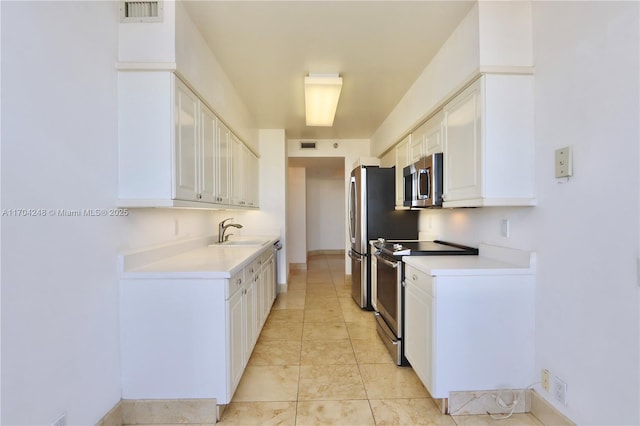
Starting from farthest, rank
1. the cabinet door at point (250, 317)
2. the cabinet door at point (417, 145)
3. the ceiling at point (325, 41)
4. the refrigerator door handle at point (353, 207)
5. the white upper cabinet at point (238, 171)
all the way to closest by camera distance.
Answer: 1. the refrigerator door handle at point (353, 207)
2. the white upper cabinet at point (238, 171)
3. the cabinet door at point (417, 145)
4. the cabinet door at point (250, 317)
5. the ceiling at point (325, 41)

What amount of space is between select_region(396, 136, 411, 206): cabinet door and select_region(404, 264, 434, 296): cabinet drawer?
49.2 inches

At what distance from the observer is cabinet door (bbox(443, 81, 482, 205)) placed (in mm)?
1925

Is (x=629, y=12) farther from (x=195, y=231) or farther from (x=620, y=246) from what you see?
(x=195, y=231)

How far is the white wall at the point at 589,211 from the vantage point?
129 centimetres

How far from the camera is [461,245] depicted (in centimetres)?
269

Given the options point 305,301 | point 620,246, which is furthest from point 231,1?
point 305,301

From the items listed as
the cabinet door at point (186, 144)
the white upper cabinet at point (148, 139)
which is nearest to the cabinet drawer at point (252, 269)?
the cabinet door at point (186, 144)

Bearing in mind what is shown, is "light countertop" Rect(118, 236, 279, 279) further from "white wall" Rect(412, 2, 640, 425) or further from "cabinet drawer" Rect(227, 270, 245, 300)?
"white wall" Rect(412, 2, 640, 425)

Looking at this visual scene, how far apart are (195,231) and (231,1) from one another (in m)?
2.03

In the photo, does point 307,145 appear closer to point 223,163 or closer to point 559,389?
point 223,163

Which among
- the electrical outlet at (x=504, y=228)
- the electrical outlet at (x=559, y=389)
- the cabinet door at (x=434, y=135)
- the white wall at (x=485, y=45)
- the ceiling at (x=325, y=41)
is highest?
the ceiling at (x=325, y=41)

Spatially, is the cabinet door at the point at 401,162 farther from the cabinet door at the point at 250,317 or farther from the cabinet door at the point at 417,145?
the cabinet door at the point at 250,317

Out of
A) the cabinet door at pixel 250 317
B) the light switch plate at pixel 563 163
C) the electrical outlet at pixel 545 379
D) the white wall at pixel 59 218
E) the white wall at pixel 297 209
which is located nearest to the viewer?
the white wall at pixel 59 218

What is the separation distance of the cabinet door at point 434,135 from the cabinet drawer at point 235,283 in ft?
6.00
